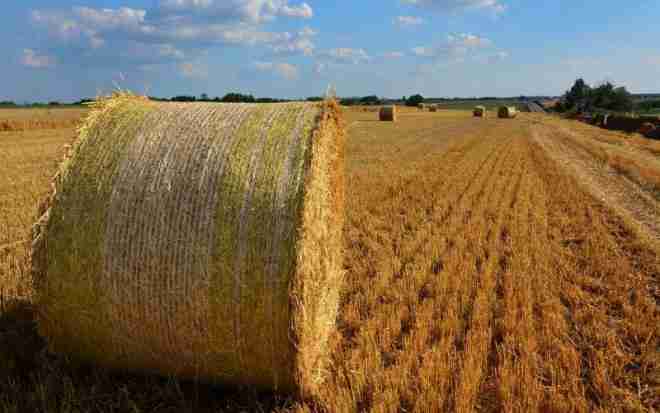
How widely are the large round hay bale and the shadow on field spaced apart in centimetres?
13

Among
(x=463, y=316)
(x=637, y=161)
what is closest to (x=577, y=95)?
(x=637, y=161)

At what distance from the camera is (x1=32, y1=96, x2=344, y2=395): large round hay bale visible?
10.6 ft

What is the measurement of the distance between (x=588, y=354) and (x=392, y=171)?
9.43 metres

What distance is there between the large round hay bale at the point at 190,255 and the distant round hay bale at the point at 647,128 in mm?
33269

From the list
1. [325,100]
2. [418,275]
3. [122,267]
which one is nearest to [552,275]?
[418,275]

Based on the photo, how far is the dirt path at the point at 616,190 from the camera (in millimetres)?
8920

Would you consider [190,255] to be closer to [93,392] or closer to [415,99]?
[93,392]

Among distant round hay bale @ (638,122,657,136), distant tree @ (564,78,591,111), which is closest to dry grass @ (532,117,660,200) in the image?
distant round hay bale @ (638,122,657,136)

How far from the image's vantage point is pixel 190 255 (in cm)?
325

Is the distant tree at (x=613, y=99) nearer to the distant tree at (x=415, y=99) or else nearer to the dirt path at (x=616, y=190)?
the distant tree at (x=415, y=99)

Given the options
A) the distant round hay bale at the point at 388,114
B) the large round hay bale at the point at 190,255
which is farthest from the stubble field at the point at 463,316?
the distant round hay bale at the point at 388,114

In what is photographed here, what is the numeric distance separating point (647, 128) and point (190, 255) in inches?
1398

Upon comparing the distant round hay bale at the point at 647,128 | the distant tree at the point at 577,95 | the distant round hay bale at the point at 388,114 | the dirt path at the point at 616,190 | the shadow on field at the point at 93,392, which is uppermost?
the distant tree at the point at 577,95

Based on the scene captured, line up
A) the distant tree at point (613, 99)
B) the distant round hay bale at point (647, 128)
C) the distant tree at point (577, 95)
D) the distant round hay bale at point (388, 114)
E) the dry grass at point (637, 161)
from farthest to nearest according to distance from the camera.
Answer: the distant tree at point (577, 95)
the distant tree at point (613, 99)
the distant round hay bale at point (388, 114)
the distant round hay bale at point (647, 128)
the dry grass at point (637, 161)
